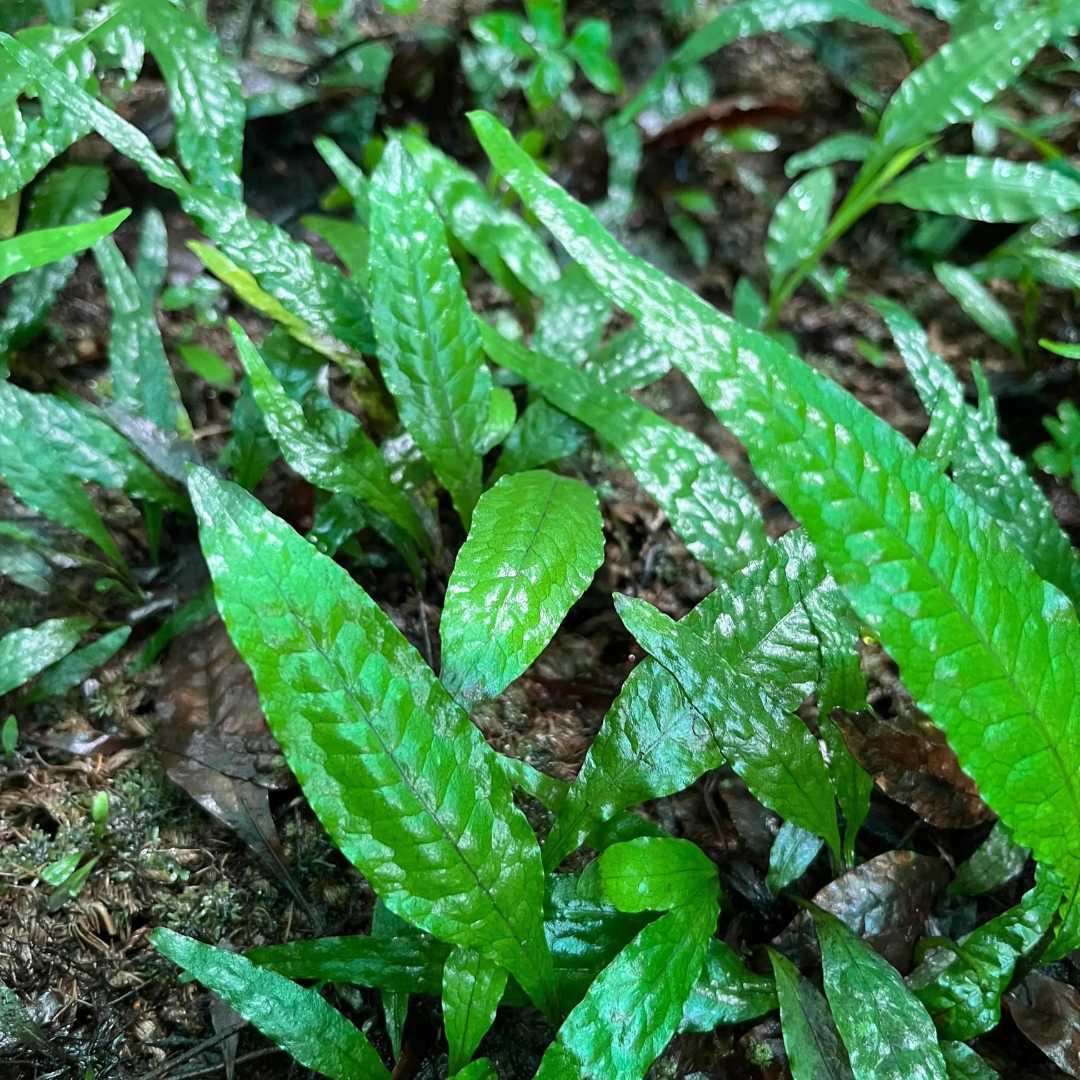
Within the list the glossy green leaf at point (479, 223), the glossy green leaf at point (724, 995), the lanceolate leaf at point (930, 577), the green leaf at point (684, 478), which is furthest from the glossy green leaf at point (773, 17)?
the glossy green leaf at point (724, 995)

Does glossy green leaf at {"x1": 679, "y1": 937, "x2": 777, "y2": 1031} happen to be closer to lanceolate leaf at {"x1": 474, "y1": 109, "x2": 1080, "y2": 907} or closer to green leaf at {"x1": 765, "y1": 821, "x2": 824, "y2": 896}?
green leaf at {"x1": 765, "y1": 821, "x2": 824, "y2": 896}

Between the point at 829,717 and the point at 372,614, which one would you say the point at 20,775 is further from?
the point at 829,717

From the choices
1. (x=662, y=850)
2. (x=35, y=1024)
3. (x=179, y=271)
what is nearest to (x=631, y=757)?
(x=662, y=850)

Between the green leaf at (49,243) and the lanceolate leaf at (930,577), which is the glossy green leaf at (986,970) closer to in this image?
the lanceolate leaf at (930,577)

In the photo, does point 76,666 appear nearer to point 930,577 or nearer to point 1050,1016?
point 930,577

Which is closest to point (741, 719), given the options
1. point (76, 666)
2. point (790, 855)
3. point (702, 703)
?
point (702, 703)

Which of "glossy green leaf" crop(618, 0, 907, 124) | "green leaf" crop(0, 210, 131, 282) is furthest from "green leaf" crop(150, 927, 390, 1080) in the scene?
"glossy green leaf" crop(618, 0, 907, 124)
